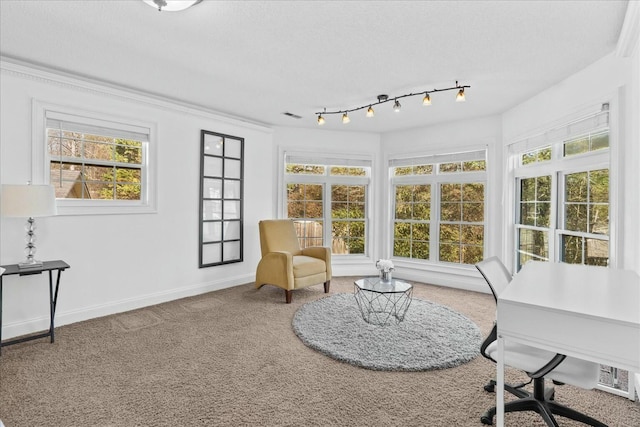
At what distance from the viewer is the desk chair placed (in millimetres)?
1595

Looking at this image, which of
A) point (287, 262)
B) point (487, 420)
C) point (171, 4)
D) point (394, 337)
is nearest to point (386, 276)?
point (394, 337)

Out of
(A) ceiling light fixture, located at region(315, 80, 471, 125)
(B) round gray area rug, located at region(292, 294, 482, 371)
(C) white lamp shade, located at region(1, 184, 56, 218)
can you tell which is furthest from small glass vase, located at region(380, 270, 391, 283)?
(C) white lamp shade, located at region(1, 184, 56, 218)

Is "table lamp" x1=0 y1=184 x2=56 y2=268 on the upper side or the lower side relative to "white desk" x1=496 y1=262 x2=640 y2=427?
upper

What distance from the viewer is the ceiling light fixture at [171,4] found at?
2.05 m

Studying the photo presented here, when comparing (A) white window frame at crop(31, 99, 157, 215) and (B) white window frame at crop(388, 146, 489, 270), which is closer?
(A) white window frame at crop(31, 99, 157, 215)

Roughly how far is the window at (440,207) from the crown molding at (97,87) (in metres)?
3.03

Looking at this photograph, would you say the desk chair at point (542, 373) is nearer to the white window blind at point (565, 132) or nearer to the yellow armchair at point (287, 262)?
the white window blind at point (565, 132)

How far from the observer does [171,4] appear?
2072 millimetres

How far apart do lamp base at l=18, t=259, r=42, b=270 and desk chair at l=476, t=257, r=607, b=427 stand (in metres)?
3.54

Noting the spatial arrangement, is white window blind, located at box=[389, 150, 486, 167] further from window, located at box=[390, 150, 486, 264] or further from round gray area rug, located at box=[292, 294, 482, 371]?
round gray area rug, located at box=[292, 294, 482, 371]

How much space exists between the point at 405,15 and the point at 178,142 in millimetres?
3148

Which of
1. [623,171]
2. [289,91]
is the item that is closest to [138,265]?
[289,91]

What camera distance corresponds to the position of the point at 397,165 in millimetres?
5688

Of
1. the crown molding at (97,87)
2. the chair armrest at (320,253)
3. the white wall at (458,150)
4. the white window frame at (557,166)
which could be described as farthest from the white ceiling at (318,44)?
the chair armrest at (320,253)
